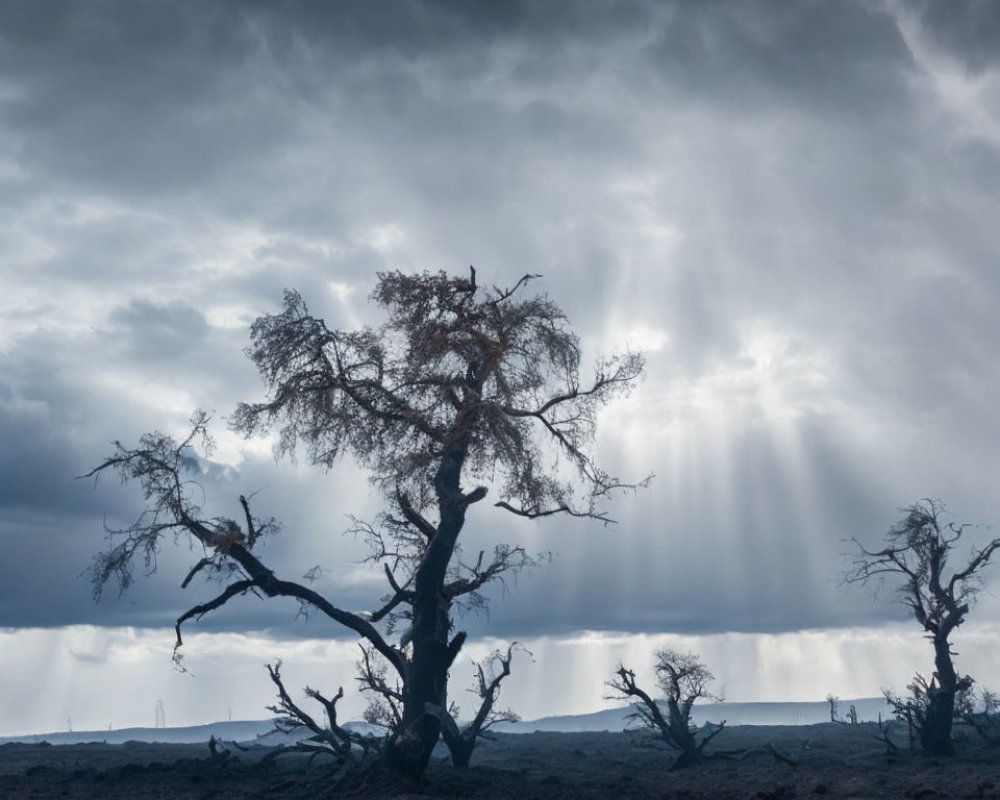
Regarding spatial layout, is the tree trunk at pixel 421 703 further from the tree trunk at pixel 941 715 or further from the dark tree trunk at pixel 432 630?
the tree trunk at pixel 941 715

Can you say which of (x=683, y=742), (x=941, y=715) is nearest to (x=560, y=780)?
(x=683, y=742)

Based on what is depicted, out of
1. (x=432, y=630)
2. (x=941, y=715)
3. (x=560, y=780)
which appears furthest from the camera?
(x=941, y=715)

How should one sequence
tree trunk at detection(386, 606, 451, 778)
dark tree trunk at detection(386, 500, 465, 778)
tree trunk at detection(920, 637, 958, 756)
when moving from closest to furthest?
tree trunk at detection(386, 606, 451, 778) < dark tree trunk at detection(386, 500, 465, 778) < tree trunk at detection(920, 637, 958, 756)

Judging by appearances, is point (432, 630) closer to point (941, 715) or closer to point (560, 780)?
point (560, 780)

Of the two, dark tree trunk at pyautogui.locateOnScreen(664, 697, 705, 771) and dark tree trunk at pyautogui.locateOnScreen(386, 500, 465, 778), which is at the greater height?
dark tree trunk at pyautogui.locateOnScreen(386, 500, 465, 778)

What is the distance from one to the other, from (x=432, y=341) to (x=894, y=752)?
31.1m

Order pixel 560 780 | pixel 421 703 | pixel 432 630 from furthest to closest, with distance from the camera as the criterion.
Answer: pixel 560 780 < pixel 432 630 < pixel 421 703

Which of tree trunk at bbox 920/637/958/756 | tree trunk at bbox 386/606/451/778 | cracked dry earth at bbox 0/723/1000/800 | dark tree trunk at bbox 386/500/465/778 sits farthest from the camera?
tree trunk at bbox 920/637/958/756

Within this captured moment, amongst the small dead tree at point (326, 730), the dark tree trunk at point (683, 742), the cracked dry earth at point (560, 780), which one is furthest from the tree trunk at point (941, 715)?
the small dead tree at point (326, 730)

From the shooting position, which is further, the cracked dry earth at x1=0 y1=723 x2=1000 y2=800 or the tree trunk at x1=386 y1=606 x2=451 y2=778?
the cracked dry earth at x1=0 y1=723 x2=1000 y2=800

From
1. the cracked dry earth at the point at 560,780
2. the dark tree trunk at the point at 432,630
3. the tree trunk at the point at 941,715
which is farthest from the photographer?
the tree trunk at the point at 941,715

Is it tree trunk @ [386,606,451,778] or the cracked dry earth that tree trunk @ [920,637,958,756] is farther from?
tree trunk @ [386,606,451,778]

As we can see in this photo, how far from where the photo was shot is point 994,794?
2923cm

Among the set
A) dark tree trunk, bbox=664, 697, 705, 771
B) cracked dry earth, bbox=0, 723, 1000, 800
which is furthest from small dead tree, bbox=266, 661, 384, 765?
dark tree trunk, bbox=664, 697, 705, 771
